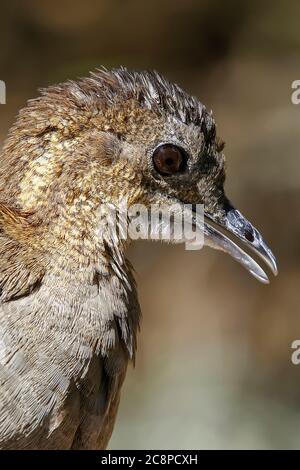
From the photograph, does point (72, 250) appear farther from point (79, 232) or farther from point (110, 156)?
point (110, 156)

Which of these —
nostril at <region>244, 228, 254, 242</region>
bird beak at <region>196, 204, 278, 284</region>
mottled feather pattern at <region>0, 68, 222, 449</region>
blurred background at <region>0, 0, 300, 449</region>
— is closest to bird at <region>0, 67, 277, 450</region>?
mottled feather pattern at <region>0, 68, 222, 449</region>

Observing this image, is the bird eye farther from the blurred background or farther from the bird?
the blurred background

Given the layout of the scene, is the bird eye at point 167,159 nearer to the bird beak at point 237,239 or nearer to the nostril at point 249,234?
the bird beak at point 237,239

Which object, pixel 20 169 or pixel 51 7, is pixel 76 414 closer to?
pixel 20 169

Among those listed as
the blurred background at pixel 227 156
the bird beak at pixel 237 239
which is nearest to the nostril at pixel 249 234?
the bird beak at pixel 237 239

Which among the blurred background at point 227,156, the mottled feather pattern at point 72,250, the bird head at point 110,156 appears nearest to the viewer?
the mottled feather pattern at point 72,250

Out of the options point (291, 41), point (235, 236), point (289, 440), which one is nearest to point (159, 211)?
point (235, 236)

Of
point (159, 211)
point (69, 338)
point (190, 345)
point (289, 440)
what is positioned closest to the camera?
point (69, 338)
